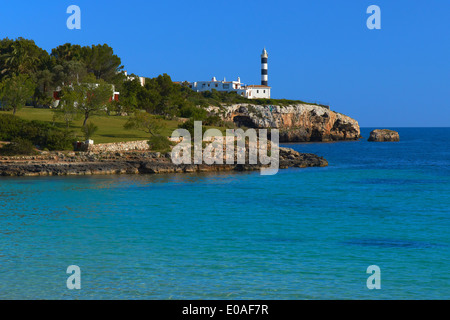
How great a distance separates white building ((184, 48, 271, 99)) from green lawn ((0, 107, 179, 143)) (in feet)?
216

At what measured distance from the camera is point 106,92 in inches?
2489

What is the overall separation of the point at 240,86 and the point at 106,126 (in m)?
81.0

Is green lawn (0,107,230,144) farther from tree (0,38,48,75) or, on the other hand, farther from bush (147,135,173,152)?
tree (0,38,48,75)

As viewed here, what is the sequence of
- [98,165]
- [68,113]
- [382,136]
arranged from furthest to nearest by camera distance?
[382,136] → [68,113] → [98,165]

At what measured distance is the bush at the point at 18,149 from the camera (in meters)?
48.8

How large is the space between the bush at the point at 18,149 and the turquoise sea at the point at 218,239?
7507 millimetres

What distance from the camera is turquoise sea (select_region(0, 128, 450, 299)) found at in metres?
15.2

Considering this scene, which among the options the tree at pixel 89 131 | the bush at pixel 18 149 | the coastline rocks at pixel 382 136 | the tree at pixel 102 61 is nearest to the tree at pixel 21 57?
the tree at pixel 102 61

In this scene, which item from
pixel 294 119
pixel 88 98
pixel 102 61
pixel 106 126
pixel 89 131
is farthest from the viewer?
pixel 294 119

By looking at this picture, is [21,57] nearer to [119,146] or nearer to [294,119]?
[119,146]

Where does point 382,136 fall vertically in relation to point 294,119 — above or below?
below

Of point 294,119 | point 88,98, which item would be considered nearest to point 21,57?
point 88,98

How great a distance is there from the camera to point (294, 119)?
122 metres
